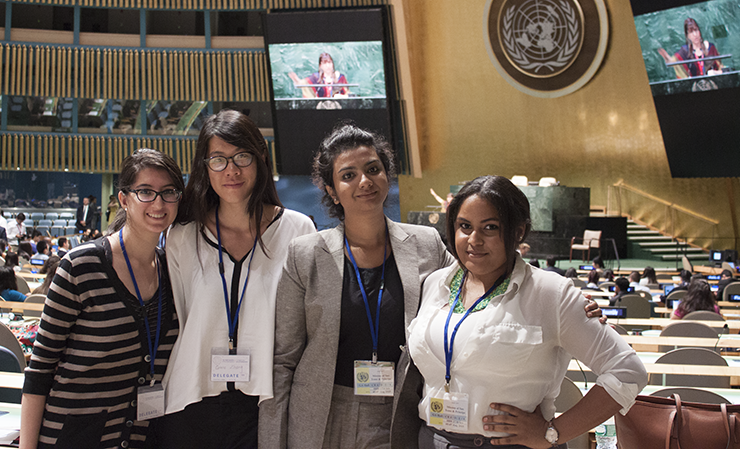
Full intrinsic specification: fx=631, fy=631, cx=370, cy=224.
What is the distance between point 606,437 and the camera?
109 inches

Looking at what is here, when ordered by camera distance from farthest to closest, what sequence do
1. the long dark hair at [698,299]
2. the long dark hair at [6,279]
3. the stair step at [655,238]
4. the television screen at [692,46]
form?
the stair step at [655,238] → the television screen at [692,46] → the long dark hair at [6,279] → the long dark hair at [698,299]

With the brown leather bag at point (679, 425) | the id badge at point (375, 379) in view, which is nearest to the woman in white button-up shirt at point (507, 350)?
the id badge at point (375, 379)

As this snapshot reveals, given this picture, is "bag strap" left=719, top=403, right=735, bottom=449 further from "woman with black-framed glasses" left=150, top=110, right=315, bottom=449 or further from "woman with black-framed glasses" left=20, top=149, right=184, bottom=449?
"woman with black-framed glasses" left=20, top=149, right=184, bottom=449

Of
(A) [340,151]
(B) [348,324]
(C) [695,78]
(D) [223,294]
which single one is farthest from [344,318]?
(C) [695,78]

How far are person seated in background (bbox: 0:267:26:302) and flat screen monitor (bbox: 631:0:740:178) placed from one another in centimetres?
1270

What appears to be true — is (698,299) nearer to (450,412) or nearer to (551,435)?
(551,435)

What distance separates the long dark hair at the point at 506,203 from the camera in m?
1.71

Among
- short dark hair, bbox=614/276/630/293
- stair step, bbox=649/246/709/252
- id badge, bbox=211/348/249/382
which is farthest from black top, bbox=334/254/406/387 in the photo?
stair step, bbox=649/246/709/252

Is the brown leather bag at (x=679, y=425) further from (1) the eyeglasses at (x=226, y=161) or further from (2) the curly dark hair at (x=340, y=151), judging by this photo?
(1) the eyeglasses at (x=226, y=161)

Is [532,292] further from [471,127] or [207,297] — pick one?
[471,127]

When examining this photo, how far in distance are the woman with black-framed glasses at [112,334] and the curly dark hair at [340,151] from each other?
0.49 meters

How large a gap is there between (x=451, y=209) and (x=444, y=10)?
17.4m

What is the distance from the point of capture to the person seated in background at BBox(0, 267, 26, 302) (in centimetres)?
633

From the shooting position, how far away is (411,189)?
1894 cm
